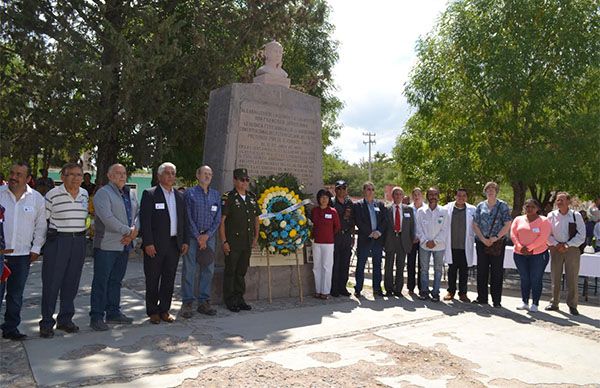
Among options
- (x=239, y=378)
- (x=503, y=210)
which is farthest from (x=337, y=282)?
(x=239, y=378)

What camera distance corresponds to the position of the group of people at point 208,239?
5031 mm

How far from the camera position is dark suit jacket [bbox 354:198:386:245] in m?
7.76

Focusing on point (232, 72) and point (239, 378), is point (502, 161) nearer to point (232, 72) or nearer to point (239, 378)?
point (232, 72)

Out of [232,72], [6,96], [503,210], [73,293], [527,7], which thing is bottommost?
[73,293]

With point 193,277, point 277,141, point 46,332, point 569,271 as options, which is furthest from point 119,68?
point 569,271

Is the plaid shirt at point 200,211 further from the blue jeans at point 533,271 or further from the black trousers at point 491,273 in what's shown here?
the blue jeans at point 533,271

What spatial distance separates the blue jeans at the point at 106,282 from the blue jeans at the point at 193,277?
78 centimetres

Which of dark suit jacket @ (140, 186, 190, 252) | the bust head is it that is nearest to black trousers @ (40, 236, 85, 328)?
dark suit jacket @ (140, 186, 190, 252)

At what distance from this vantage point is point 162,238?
5.72 m

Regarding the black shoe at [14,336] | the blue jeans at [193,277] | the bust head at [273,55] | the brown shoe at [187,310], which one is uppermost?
the bust head at [273,55]

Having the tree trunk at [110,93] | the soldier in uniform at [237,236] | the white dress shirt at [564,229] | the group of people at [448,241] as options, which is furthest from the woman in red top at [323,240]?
the tree trunk at [110,93]

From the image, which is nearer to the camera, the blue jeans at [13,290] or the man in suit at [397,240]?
the blue jeans at [13,290]

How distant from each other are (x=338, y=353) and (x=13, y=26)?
13.4 meters

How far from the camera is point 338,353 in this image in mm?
4668
